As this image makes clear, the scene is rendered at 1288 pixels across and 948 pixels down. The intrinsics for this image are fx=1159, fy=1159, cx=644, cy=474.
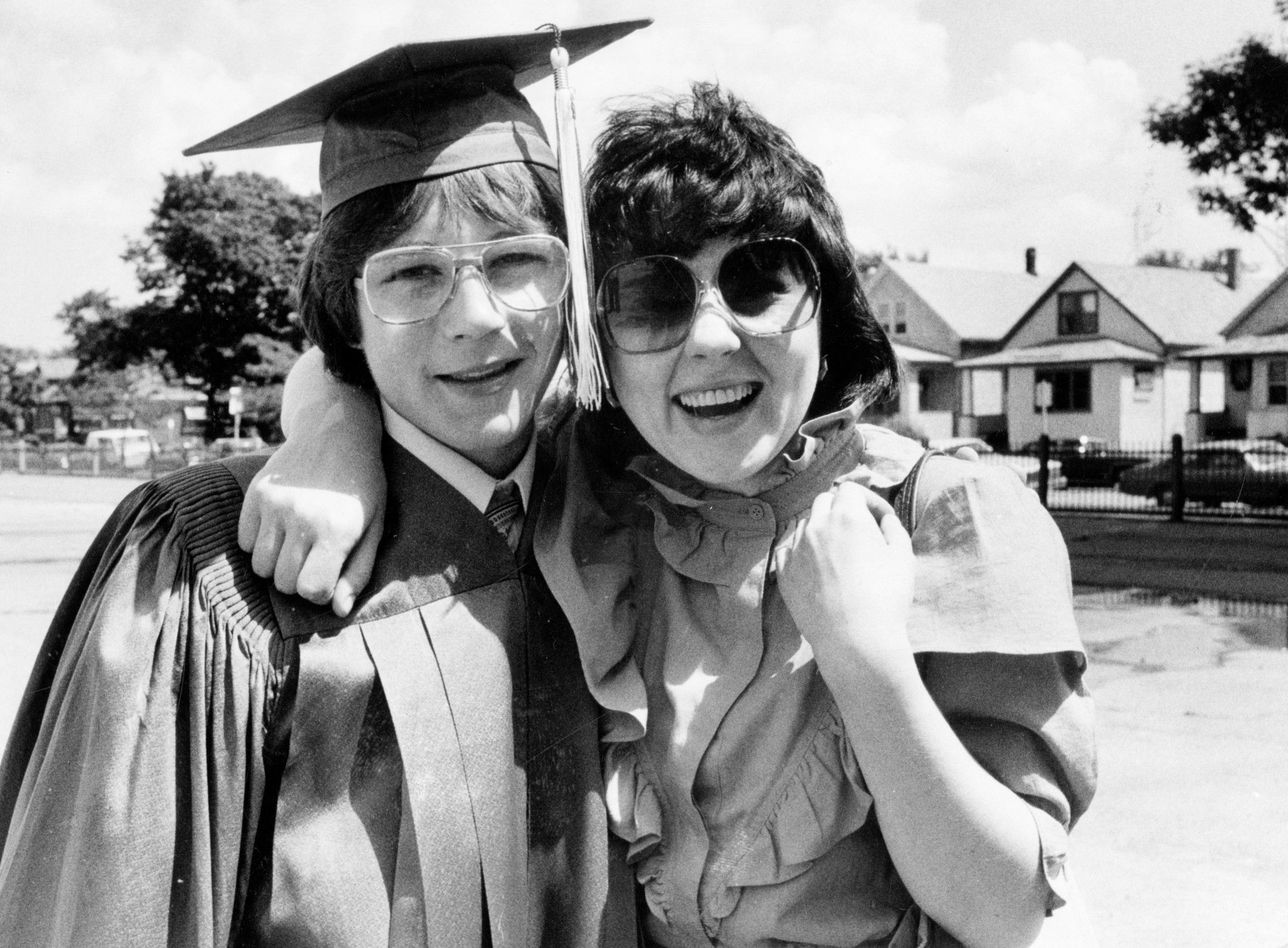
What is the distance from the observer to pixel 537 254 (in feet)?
5.35

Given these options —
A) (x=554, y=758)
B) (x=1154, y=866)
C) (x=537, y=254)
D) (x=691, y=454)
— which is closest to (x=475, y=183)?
(x=537, y=254)

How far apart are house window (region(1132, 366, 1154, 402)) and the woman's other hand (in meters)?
34.9

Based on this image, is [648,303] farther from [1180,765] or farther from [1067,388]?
[1067,388]

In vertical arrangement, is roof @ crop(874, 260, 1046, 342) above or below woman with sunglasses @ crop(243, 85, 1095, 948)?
above

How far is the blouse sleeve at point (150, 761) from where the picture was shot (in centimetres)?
129

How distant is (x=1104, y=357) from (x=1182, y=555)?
22396 mm

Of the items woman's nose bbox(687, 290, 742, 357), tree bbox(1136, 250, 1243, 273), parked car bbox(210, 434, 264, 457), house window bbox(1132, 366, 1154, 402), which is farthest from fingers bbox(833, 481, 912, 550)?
tree bbox(1136, 250, 1243, 273)

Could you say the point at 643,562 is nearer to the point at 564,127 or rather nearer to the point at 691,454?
the point at 691,454

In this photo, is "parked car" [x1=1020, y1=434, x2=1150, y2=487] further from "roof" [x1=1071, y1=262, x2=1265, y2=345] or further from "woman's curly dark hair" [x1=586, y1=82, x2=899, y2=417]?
"woman's curly dark hair" [x1=586, y1=82, x2=899, y2=417]

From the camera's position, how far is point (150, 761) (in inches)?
51.7

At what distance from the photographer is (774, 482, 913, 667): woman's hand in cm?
130

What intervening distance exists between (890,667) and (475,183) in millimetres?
874

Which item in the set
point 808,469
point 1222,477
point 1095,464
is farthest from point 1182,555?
point 808,469

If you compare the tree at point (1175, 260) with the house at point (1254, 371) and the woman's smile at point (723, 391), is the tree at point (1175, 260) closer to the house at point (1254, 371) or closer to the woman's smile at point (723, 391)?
the house at point (1254, 371)
